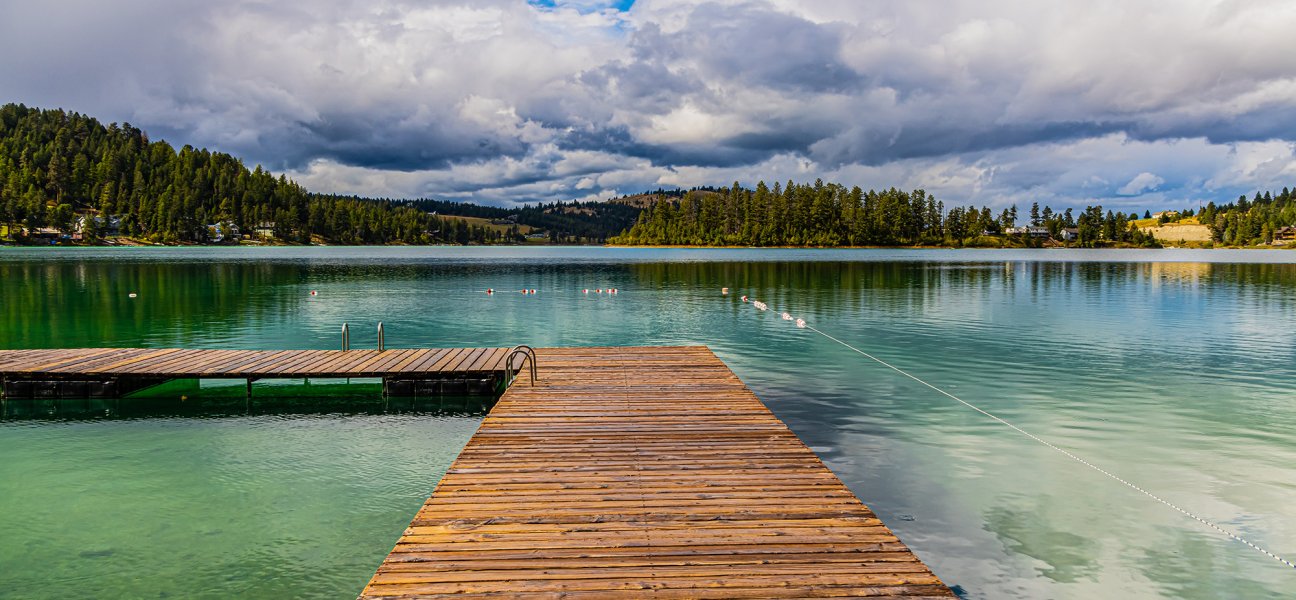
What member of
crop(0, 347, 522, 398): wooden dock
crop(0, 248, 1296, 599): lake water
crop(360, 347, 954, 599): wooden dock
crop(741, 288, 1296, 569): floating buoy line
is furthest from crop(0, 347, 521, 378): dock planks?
crop(741, 288, 1296, 569): floating buoy line

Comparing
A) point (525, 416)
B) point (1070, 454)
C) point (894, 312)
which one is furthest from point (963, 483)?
point (894, 312)

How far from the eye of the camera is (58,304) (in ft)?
173

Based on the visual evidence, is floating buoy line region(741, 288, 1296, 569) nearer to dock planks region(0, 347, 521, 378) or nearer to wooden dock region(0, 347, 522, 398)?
wooden dock region(0, 347, 522, 398)

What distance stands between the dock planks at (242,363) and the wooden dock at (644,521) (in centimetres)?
979

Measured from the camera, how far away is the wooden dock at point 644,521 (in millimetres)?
7258

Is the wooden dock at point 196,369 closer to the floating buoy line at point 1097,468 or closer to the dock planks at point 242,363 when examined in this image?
the dock planks at point 242,363

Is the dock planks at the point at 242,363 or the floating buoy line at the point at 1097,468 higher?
the dock planks at the point at 242,363

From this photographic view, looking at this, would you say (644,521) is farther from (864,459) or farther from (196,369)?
(196,369)

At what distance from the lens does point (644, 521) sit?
29.5 ft

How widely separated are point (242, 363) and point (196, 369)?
1339mm

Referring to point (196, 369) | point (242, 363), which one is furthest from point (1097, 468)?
point (196, 369)

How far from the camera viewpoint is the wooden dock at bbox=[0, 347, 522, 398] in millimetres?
22562

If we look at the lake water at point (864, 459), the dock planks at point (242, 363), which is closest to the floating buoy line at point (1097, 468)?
the lake water at point (864, 459)

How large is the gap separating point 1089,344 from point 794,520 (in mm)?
33343
